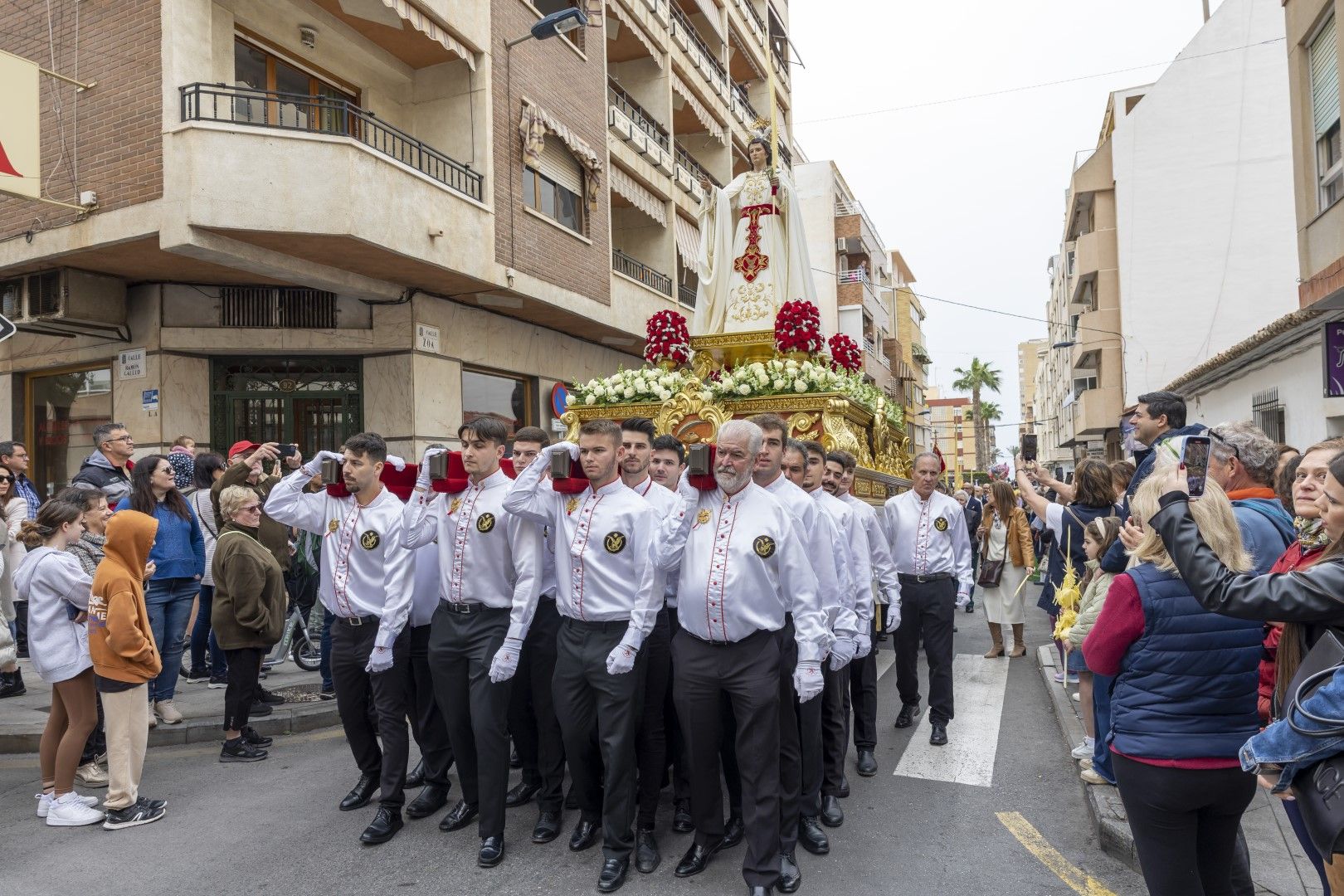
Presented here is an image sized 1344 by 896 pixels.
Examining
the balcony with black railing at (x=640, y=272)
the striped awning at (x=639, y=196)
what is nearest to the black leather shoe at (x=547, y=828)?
the balcony with black railing at (x=640, y=272)

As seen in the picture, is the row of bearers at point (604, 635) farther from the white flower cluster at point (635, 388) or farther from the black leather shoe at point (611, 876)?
the white flower cluster at point (635, 388)

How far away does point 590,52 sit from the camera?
17281 mm

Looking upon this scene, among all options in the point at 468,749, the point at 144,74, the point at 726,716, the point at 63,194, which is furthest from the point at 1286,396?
the point at 63,194

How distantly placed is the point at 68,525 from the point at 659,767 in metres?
3.71

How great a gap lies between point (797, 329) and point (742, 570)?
18.8 feet

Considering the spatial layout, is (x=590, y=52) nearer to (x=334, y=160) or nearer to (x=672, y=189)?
(x=672, y=189)

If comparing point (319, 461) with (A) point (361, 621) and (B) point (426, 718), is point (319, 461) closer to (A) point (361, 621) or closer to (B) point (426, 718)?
(A) point (361, 621)

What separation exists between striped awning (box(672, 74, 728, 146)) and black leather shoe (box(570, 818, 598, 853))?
64.5 feet

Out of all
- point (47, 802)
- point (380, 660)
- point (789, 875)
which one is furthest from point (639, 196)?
point (789, 875)

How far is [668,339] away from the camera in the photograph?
10.1m

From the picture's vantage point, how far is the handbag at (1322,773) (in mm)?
2264

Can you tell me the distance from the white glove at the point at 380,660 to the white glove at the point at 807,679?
2.18 m

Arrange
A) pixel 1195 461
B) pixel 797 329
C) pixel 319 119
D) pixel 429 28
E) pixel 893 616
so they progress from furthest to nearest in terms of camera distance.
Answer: pixel 319 119 < pixel 429 28 < pixel 797 329 < pixel 893 616 < pixel 1195 461

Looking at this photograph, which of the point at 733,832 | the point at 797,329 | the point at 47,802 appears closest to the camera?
the point at 733,832
